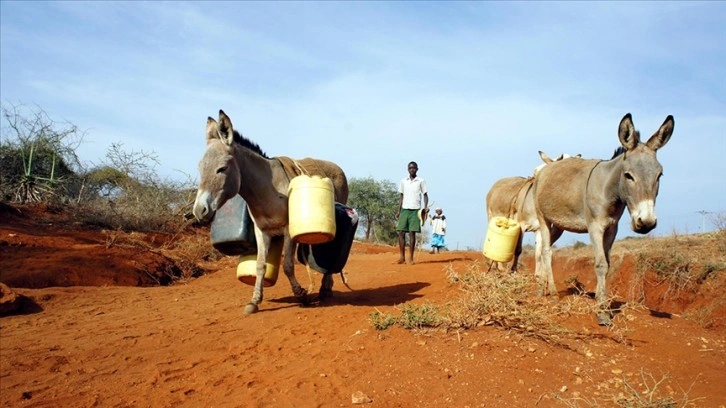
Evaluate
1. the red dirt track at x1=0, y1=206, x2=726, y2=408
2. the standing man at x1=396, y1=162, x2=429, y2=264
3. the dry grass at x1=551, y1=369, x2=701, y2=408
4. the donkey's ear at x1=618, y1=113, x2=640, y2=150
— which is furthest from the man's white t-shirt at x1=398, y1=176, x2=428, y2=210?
the dry grass at x1=551, y1=369, x2=701, y2=408

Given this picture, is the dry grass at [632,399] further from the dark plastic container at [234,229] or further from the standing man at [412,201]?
the standing man at [412,201]

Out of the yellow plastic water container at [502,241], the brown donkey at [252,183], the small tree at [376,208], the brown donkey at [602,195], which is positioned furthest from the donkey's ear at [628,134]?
the small tree at [376,208]

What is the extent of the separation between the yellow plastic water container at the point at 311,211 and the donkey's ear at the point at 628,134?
3.44m

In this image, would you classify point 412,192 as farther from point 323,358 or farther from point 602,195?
point 323,358

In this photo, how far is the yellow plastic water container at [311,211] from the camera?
616cm

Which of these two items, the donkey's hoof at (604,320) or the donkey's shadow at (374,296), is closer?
the donkey's hoof at (604,320)

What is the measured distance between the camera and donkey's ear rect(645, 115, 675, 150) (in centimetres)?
569

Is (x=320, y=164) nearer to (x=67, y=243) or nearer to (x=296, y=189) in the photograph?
(x=296, y=189)

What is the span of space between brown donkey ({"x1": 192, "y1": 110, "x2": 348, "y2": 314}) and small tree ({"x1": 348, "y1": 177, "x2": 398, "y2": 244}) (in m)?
26.1

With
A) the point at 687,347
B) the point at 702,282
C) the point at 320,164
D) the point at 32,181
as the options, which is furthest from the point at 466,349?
the point at 32,181

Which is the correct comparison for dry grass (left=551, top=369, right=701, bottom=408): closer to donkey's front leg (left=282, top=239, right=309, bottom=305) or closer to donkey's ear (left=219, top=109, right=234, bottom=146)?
donkey's front leg (left=282, top=239, right=309, bottom=305)

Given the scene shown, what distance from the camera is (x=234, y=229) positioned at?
23.8ft

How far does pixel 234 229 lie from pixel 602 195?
4.78 m

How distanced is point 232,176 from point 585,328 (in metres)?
4.31
